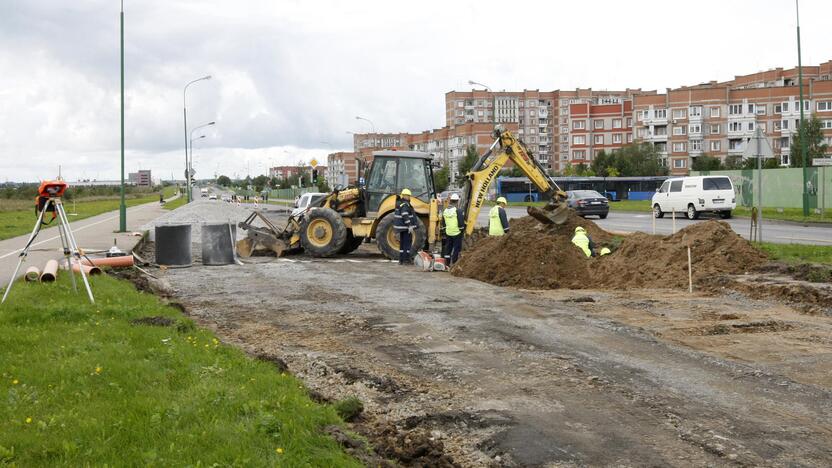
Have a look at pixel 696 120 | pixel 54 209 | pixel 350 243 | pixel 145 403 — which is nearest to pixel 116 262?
pixel 54 209

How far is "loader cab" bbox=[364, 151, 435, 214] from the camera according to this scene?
21422 millimetres

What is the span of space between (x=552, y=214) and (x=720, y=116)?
101 metres

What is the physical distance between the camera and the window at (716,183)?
37.0 meters

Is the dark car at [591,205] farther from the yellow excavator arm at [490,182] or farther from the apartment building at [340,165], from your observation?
the apartment building at [340,165]

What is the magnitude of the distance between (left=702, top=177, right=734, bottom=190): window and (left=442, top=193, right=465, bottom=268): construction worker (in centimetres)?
2162

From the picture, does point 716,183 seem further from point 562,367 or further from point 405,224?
point 562,367

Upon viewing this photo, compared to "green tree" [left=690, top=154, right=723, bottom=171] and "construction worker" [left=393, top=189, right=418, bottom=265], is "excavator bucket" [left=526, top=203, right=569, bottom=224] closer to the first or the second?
"construction worker" [left=393, top=189, right=418, bottom=265]

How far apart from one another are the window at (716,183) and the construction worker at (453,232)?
70.9 ft

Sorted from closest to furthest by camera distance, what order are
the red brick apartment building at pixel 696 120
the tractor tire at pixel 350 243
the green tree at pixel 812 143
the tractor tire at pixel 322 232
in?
the tractor tire at pixel 322 232, the tractor tire at pixel 350 243, the green tree at pixel 812 143, the red brick apartment building at pixel 696 120

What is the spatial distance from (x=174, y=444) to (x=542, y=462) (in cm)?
235

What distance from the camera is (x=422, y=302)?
12977mm

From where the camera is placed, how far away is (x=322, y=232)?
21516mm

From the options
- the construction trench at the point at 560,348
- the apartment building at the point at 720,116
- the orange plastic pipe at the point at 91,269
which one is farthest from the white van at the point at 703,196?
the apartment building at the point at 720,116

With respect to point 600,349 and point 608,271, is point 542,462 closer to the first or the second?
point 600,349
